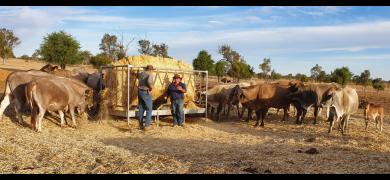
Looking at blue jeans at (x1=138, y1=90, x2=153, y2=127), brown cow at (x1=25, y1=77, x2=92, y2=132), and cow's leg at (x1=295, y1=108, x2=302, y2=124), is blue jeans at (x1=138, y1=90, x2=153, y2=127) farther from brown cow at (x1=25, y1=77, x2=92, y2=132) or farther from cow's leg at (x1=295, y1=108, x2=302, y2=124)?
cow's leg at (x1=295, y1=108, x2=302, y2=124)

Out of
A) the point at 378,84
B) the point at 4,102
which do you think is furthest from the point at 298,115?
the point at 378,84

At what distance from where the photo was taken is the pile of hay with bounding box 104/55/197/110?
1716 centimetres

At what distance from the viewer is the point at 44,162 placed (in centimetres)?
965

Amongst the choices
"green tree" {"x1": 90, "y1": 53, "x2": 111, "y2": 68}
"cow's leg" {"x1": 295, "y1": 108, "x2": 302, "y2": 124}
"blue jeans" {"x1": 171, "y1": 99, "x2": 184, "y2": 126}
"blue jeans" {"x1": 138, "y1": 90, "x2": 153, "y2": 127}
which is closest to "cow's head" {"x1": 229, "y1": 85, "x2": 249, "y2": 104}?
"cow's leg" {"x1": 295, "y1": 108, "x2": 302, "y2": 124}

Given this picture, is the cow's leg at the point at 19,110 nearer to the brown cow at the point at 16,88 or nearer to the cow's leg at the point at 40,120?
the brown cow at the point at 16,88

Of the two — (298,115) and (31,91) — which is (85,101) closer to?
(31,91)

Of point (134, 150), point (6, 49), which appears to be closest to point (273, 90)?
point (134, 150)

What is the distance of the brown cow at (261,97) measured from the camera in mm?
19547

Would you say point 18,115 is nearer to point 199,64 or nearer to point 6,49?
point 199,64

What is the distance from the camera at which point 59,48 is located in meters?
49.3

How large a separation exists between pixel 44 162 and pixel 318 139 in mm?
8603

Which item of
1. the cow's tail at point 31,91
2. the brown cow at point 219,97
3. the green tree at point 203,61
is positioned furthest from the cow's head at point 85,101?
the green tree at point 203,61

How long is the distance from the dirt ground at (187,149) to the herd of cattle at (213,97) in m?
0.64

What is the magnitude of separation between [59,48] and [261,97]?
3477 cm
